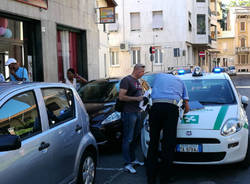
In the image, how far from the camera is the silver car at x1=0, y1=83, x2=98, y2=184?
116 inches

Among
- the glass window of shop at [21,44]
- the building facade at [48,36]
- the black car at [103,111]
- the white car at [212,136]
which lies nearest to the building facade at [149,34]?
the building facade at [48,36]

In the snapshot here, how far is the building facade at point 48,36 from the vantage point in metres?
10.8

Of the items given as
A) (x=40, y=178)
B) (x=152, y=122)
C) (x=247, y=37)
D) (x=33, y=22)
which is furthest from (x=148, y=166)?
(x=247, y=37)

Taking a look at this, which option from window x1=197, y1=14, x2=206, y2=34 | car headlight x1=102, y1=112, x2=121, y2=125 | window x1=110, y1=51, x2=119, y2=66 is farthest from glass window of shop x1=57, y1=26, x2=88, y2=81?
window x1=197, y1=14, x2=206, y2=34

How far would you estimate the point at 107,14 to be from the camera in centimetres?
1614

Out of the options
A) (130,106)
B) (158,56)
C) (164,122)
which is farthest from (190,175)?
(158,56)

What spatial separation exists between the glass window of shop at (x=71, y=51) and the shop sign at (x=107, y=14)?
1.28 metres

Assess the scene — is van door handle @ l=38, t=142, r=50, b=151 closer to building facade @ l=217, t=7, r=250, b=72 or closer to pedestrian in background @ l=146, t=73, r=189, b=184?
pedestrian in background @ l=146, t=73, r=189, b=184

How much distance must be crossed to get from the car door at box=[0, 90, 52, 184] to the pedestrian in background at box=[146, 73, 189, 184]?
1789 mm

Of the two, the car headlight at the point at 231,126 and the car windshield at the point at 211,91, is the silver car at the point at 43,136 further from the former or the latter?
the car windshield at the point at 211,91

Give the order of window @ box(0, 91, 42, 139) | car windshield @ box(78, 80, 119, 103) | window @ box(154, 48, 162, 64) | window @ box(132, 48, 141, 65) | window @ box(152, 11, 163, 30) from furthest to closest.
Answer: window @ box(132, 48, 141, 65), window @ box(154, 48, 162, 64), window @ box(152, 11, 163, 30), car windshield @ box(78, 80, 119, 103), window @ box(0, 91, 42, 139)

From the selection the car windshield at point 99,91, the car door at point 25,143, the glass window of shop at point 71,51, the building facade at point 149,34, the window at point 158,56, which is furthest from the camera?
the window at point 158,56

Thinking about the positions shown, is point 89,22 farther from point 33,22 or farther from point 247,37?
point 247,37

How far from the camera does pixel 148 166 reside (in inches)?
190
